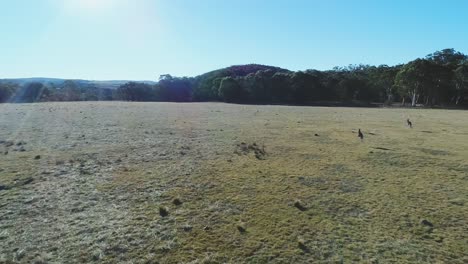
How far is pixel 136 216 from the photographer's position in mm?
11961

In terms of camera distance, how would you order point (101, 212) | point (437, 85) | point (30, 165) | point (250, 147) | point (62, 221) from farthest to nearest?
1. point (437, 85)
2. point (250, 147)
3. point (30, 165)
4. point (101, 212)
5. point (62, 221)

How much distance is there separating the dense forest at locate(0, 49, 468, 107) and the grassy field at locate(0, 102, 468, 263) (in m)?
72.5

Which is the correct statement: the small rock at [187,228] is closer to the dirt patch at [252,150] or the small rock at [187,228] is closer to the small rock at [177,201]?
the small rock at [177,201]

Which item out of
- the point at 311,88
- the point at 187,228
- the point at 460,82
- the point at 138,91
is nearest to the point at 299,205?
the point at 187,228

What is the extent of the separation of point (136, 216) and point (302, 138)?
62.8 ft

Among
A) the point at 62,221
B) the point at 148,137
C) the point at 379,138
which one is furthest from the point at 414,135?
the point at 62,221

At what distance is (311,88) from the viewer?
99250 millimetres

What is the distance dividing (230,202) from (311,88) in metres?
89.6

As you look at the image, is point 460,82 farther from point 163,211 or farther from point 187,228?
point 187,228

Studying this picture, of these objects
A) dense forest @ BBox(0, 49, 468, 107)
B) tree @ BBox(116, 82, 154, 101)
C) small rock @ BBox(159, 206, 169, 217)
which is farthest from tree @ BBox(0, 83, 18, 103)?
small rock @ BBox(159, 206, 169, 217)

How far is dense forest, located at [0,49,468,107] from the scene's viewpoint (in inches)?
3442

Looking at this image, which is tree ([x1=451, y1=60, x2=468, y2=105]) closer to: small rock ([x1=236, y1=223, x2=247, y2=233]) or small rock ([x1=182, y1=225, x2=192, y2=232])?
small rock ([x1=236, y1=223, x2=247, y2=233])

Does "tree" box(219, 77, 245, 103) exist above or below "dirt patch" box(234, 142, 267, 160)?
above

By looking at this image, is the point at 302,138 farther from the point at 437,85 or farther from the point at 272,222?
the point at 437,85
